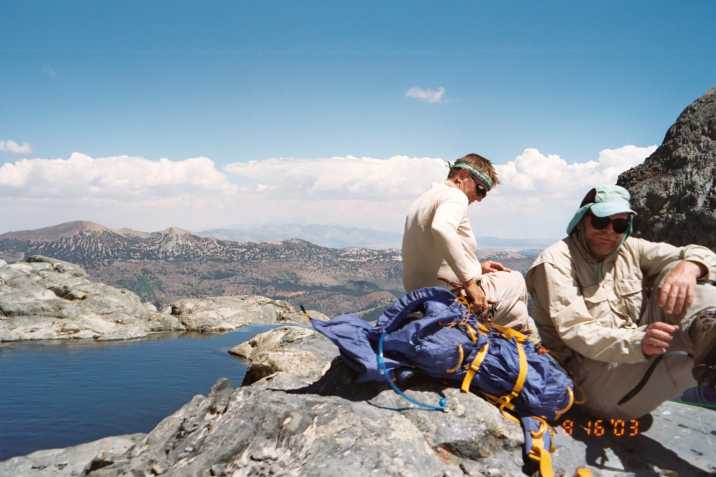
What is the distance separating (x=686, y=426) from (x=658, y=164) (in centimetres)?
842

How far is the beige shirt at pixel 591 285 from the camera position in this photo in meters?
4.51

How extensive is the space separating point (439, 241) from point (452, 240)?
0.48ft

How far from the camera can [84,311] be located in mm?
25484

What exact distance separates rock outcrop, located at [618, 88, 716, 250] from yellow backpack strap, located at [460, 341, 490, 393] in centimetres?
825

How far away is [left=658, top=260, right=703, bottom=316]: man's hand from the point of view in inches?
164

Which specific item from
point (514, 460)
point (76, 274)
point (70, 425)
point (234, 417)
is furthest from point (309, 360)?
point (76, 274)

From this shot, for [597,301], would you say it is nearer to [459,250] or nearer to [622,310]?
[622,310]

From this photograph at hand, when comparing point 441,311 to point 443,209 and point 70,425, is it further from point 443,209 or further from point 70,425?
point 70,425

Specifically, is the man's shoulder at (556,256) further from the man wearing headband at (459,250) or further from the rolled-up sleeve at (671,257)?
the rolled-up sleeve at (671,257)

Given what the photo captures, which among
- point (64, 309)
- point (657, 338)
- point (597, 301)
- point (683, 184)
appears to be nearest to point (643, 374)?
point (657, 338)

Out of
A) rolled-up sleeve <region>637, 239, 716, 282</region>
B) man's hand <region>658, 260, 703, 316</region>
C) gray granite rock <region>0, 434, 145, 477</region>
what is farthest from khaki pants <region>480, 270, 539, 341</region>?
gray granite rock <region>0, 434, 145, 477</region>

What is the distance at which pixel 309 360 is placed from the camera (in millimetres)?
10484
